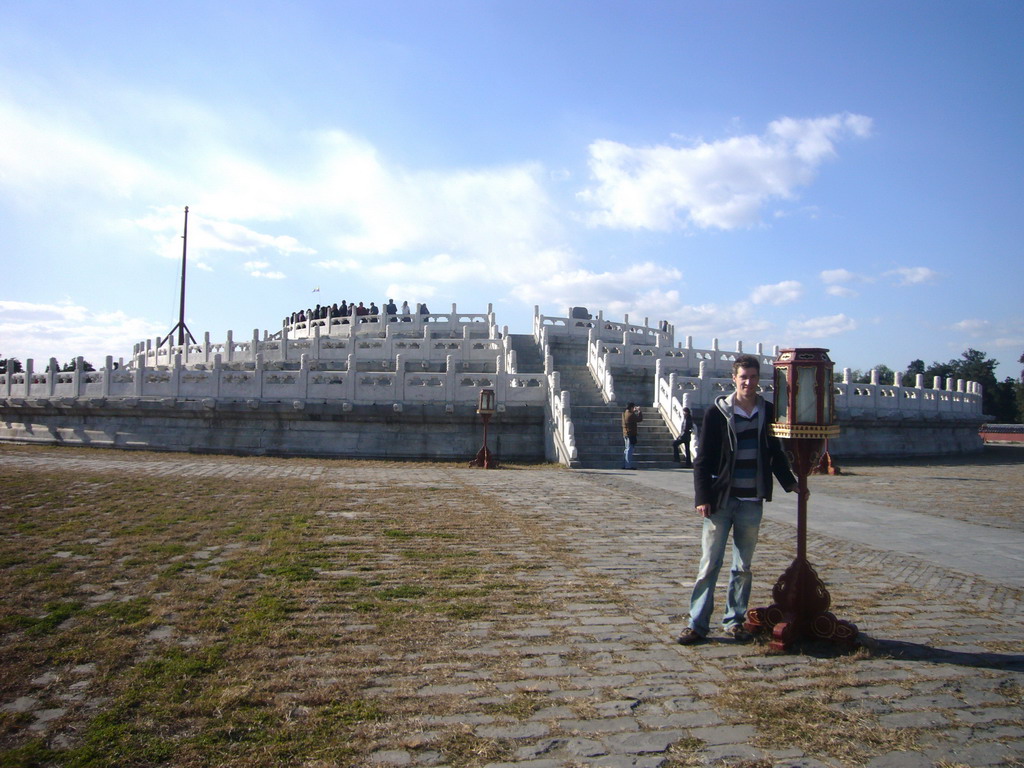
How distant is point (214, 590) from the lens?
5.36m

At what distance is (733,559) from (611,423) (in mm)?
13358

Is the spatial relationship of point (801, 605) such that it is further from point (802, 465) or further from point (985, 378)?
point (985, 378)

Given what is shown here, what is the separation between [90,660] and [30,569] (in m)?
2.46

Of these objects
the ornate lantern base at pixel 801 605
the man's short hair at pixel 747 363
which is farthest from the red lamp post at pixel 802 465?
the man's short hair at pixel 747 363

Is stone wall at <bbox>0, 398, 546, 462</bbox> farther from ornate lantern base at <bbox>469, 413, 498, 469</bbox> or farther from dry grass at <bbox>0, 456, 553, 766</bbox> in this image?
dry grass at <bbox>0, 456, 553, 766</bbox>

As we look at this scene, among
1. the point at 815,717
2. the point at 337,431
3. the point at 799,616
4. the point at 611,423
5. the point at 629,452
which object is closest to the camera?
the point at 815,717

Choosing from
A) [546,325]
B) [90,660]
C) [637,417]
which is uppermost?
[546,325]

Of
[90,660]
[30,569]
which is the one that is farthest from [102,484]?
[90,660]

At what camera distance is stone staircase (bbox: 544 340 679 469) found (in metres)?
16.5

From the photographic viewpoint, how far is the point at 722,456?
460cm

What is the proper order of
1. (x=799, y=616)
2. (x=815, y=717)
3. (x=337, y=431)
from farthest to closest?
(x=337, y=431) → (x=799, y=616) → (x=815, y=717)

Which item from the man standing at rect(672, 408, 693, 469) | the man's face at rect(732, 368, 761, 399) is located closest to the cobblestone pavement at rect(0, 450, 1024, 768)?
the man's face at rect(732, 368, 761, 399)

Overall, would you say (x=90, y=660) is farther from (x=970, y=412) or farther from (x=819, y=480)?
(x=970, y=412)

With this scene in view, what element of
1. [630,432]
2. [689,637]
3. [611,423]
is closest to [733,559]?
[689,637]
